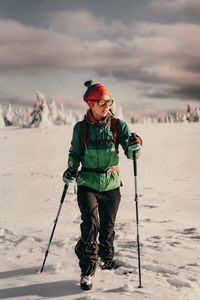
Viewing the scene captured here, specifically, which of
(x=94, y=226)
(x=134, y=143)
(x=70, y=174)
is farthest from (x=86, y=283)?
(x=134, y=143)

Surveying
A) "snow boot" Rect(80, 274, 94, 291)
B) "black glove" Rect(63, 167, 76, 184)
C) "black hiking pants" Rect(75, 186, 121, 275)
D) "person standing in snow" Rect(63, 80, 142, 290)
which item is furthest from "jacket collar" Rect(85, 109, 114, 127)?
"snow boot" Rect(80, 274, 94, 291)

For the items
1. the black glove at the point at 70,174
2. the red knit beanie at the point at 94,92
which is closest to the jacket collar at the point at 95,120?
the red knit beanie at the point at 94,92

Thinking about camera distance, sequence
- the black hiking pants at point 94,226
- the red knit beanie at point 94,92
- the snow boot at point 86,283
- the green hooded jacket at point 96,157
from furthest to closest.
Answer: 1. the red knit beanie at point 94,92
2. the green hooded jacket at point 96,157
3. the black hiking pants at point 94,226
4. the snow boot at point 86,283

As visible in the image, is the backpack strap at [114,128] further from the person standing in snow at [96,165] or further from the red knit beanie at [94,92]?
the red knit beanie at [94,92]

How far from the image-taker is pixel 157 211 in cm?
692

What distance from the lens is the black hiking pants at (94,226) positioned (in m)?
3.56

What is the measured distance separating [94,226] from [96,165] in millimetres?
705

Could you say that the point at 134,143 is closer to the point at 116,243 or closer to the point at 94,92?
the point at 94,92

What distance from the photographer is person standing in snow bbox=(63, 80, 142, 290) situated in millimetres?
3596

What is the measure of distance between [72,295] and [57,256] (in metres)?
1.12

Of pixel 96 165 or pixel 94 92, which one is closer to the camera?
pixel 96 165

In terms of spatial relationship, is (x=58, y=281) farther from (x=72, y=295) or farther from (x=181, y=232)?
(x=181, y=232)

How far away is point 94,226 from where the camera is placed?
3607 mm

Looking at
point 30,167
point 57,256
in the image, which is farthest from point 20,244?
point 30,167
